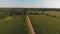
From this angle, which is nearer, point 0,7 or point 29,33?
point 29,33

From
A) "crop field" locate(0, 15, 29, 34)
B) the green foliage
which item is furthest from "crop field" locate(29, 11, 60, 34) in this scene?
"crop field" locate(0, 15, 29, 34)

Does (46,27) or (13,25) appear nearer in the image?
(46,27)

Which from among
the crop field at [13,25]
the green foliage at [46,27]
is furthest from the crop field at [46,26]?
the crop field at [13,25]

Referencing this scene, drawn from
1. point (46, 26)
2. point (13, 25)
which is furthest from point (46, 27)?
point (13, 25)

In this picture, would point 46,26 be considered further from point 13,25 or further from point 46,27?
point 13,25

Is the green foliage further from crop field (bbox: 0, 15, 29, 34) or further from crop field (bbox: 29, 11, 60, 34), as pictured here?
crop field (bbox: 0, 15, 29, 34)

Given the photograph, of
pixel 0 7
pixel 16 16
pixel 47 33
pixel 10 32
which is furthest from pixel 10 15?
pixel 47 33

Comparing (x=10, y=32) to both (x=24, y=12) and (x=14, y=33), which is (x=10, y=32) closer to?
(x=14, y=33)

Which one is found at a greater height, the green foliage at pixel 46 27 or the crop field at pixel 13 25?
the crop field at pixel 13 25

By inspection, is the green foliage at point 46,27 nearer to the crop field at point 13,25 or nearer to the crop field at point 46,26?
the crop field at point 46,26
